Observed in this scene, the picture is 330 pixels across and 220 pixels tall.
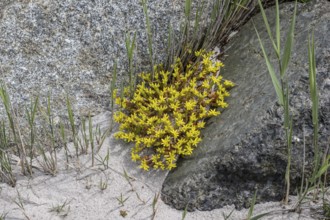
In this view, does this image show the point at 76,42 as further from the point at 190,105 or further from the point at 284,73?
the point at 284,73

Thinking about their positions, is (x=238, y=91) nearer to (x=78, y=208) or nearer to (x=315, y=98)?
(x=315, y=98)

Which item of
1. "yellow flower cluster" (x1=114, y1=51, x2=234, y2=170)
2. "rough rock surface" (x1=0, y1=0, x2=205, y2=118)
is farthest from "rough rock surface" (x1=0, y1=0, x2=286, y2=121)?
"yellow flower cluster" (x1=114, y1=51, x2=234, y2=170)

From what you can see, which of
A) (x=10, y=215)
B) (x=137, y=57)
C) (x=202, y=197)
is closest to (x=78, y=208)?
(x=10, y=215)

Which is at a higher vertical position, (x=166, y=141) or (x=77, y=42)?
(x=77, y=42)

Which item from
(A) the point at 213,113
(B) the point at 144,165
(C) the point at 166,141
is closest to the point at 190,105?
(A) the point at 213,113

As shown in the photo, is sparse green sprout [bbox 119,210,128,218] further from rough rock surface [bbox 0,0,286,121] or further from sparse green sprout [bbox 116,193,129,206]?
rough rock surface [bbox 0,0,286,121]

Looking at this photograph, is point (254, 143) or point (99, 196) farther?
point (99, 196)
